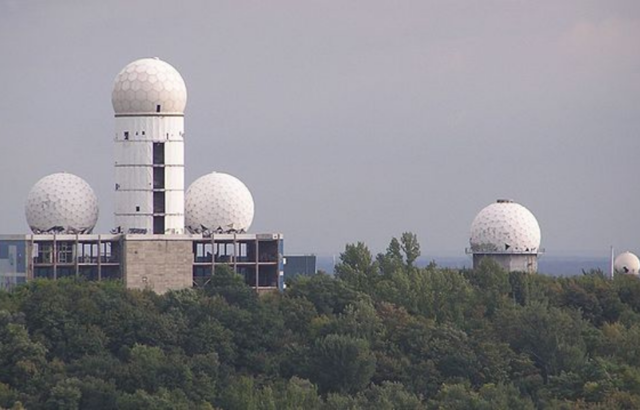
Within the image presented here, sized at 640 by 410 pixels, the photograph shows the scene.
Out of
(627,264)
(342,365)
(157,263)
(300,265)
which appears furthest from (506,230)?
(627,264)

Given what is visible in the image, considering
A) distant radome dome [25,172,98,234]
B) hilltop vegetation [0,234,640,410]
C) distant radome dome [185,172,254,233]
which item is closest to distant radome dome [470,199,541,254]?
hilltop vegetation [0,234,640,410]

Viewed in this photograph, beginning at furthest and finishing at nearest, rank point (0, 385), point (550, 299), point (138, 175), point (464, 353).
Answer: point (550, 299), point (138, 175), point (464, 353), point (0, 385)

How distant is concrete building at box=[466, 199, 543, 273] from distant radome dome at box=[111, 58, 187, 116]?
79.2ft

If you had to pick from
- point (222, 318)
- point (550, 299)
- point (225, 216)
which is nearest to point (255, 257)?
point (225, 216)

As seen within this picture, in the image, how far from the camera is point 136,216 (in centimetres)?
9506

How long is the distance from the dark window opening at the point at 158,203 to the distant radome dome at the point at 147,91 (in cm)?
406

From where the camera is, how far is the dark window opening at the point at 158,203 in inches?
3755

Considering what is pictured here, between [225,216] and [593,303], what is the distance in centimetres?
2027

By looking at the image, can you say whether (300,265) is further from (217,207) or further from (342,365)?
(342,365)

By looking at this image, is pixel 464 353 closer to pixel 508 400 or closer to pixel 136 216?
pixel 508 400

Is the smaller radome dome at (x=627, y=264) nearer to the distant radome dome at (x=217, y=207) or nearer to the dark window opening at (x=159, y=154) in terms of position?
the distant radome dome at (x=217, y=207)

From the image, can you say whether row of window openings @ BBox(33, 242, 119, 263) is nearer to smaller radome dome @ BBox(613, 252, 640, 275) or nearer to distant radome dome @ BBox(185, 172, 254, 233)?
distant radome dome @ BBox(185, 172, 254, 233)

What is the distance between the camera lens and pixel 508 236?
111 metres

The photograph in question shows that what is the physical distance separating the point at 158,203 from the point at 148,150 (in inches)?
107
